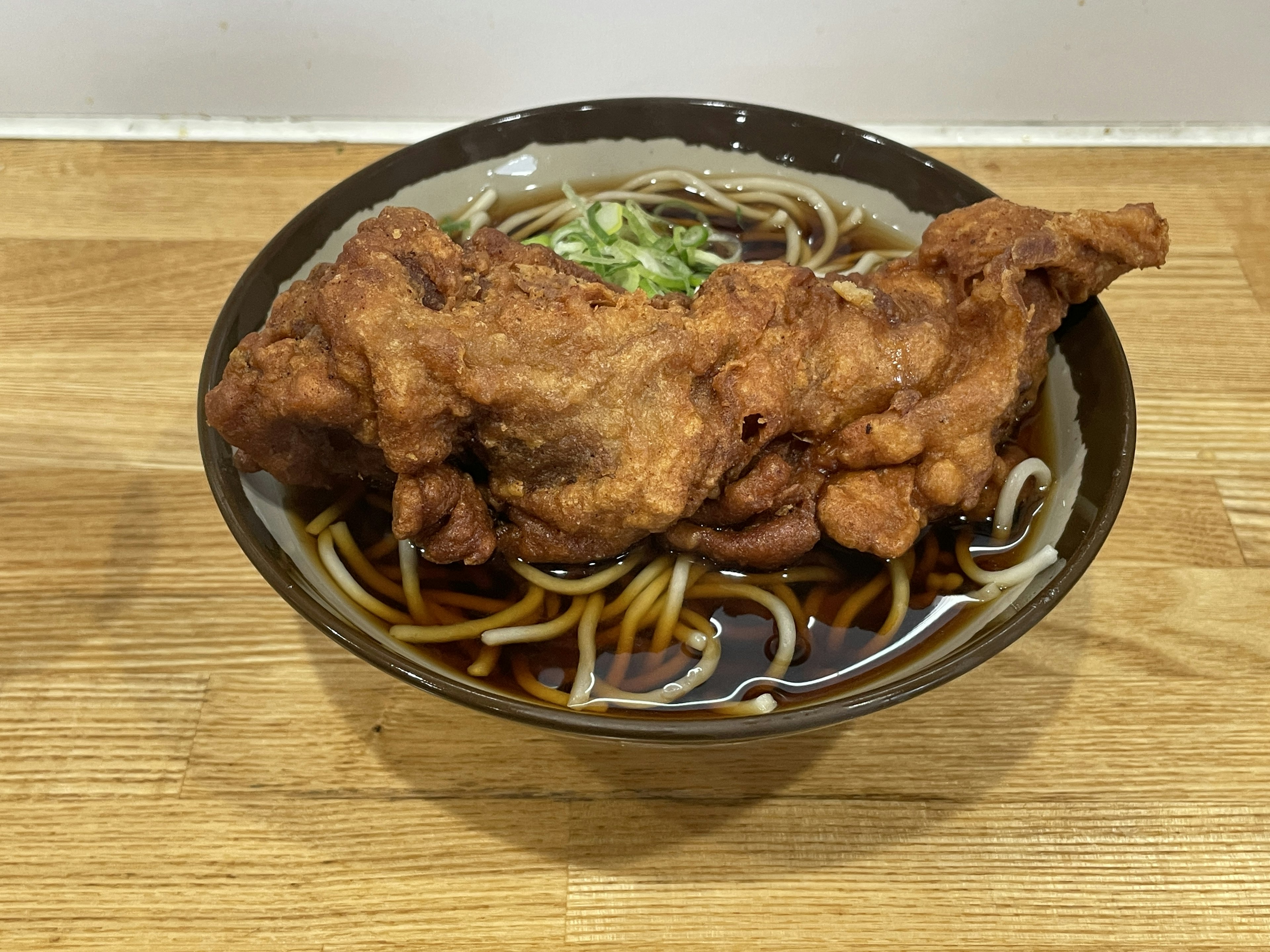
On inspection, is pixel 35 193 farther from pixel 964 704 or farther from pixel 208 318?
pixel 964 704

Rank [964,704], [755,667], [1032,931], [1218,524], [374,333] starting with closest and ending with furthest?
[374,333] → [1032,931] → [755,667] → [964,704] → [1218,524]

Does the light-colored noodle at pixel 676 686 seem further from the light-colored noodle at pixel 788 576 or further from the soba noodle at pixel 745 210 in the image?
the soba noodle at pixel 745 210

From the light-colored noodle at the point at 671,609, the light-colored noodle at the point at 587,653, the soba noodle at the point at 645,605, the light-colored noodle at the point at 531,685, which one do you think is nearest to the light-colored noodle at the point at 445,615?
the soba noodle at the point at 645,605

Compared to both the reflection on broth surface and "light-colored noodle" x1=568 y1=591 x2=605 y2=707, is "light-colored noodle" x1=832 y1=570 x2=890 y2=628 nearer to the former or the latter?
the reflection on broth surface

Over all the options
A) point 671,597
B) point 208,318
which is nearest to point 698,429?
point 671,597

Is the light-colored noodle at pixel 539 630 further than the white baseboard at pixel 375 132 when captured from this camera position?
No

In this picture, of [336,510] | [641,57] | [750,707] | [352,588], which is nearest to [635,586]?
[750,707]
